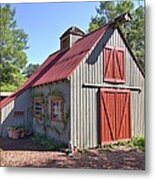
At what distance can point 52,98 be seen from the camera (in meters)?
3.63

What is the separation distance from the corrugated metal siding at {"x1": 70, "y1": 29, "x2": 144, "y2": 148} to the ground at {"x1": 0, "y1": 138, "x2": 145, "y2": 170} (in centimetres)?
13

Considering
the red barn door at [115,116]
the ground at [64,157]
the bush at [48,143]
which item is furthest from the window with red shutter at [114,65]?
the bush at [48,143]

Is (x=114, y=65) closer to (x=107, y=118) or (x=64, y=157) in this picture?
(x=107, y=118)

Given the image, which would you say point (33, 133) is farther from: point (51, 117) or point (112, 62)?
point (112, 62)

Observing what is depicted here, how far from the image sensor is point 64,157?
3492mm

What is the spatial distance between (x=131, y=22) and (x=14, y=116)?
4.43 ft

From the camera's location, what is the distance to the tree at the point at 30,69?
3.59 metres

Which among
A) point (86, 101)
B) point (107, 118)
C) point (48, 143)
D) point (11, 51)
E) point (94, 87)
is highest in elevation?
point (11, 51)

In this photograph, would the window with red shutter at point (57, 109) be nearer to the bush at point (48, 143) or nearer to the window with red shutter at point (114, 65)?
the bush at point (48, 143)

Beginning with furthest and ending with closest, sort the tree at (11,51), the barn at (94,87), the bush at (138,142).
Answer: the tree at (11,51) → the barn at (94,87) → the bush at (138,142)

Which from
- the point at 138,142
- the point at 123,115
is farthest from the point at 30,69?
the point at 138,142

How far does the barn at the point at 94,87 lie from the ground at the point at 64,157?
0.11m

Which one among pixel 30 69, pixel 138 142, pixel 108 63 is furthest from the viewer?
pixel 30 69

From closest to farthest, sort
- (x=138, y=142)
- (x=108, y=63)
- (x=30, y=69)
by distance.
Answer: (x=138, y=142), (x=108, y=63), (x=30, y=69)
